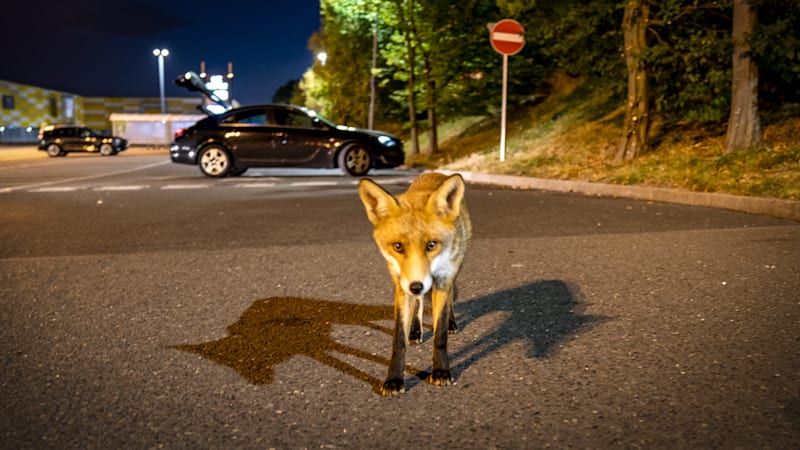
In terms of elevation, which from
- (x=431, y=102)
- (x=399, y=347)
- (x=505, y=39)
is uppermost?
(x=505, y=39)

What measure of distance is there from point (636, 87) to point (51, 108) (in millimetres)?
70028

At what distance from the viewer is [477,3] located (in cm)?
2706

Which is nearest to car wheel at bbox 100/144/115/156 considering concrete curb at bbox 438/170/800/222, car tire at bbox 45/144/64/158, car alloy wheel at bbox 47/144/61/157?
car tire at bbox 45/144/64/158

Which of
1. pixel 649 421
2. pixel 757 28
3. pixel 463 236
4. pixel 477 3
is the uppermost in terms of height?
pixel 477 3

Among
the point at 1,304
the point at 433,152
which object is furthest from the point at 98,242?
the point at 433,152

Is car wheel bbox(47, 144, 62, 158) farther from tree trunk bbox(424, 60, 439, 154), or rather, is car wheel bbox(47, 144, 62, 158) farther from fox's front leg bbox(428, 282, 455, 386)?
fox's front leg bbox(428, 282, 455, 386)

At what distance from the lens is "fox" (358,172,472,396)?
317 centimetres

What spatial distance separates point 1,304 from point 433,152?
23075mm

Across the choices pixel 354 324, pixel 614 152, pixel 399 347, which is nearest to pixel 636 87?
pixel 614 152

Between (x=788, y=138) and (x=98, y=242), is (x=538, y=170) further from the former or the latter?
(x=98, y=242)

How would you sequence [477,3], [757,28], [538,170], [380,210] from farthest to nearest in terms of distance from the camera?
1. [477,3]
2. [538,170]
3. [757,28]
4. [380,210]

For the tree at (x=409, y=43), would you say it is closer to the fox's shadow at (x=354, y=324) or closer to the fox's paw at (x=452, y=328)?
the fox's shadow at (x=354, y=324)

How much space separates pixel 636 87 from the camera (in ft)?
49.4

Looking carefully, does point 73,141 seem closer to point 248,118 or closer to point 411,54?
point 411,54
